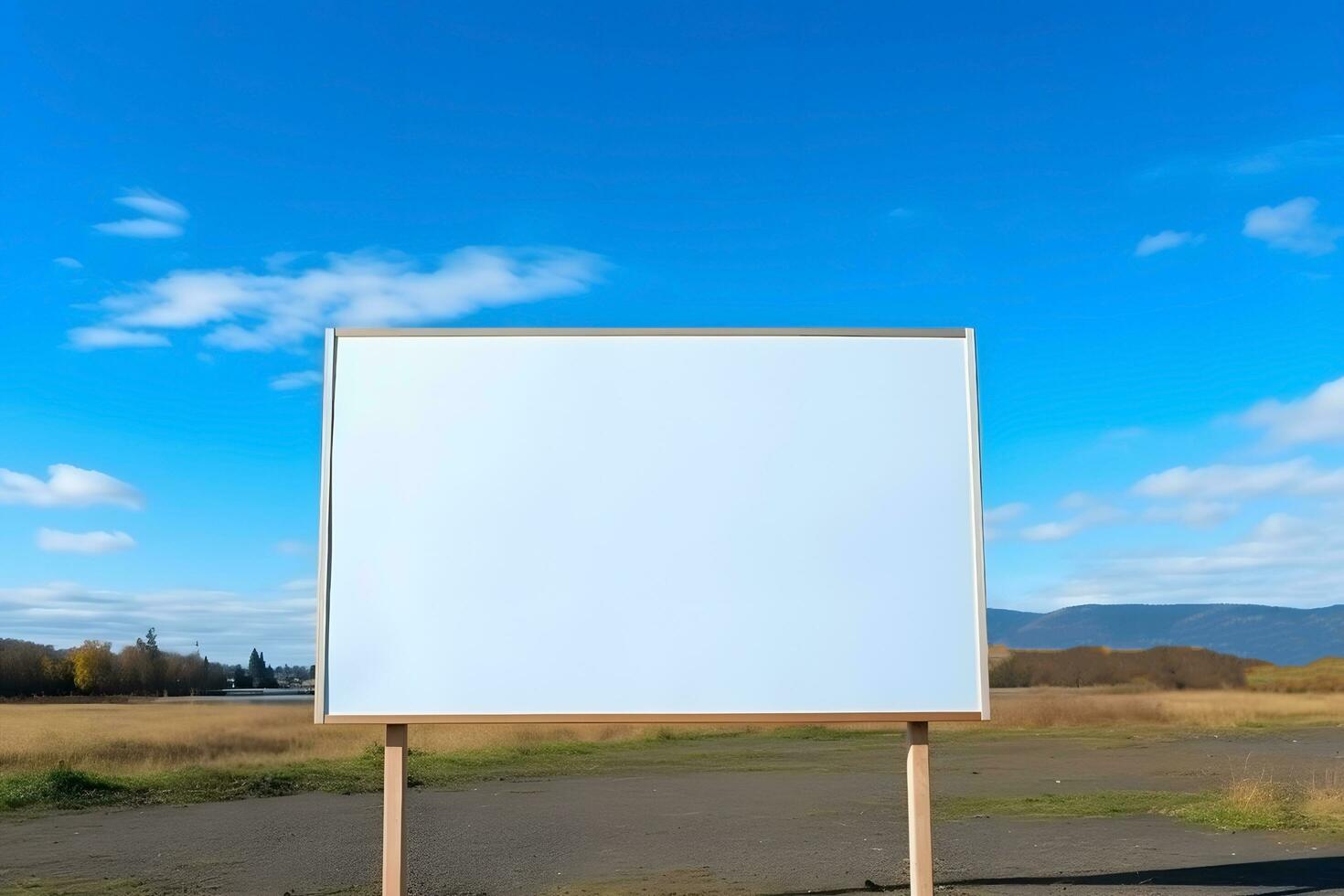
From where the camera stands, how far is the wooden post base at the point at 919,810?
637 centimetres

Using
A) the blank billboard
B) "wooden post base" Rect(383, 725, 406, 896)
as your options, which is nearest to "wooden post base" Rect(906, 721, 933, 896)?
the blank billboard

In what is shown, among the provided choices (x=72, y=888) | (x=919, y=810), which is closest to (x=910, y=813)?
(x=919, y=810)

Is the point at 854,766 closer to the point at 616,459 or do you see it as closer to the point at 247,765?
the point at 247,765

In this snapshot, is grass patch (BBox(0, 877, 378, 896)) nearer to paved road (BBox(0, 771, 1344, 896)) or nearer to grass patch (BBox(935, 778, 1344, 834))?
paved road (BBox(0, 771, 1344, 896))

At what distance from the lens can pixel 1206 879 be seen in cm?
786

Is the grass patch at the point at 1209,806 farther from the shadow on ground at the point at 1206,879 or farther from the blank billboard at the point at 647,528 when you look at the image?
the blank billboard at the point at 647,528

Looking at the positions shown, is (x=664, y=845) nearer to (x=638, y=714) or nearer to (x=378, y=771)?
(x=638, y=714)

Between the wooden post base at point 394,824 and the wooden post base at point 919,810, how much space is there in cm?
292

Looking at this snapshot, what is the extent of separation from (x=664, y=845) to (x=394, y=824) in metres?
3.97

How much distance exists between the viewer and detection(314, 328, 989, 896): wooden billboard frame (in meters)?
6.29

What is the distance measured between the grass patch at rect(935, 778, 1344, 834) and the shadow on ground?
6.54 feet

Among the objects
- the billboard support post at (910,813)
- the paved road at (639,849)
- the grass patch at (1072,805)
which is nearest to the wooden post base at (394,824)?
the billboard support post at (910,813)

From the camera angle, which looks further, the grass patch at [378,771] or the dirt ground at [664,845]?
the grass patch at [378,771]

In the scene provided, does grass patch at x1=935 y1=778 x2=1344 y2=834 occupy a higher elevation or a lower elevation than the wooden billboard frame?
lower
